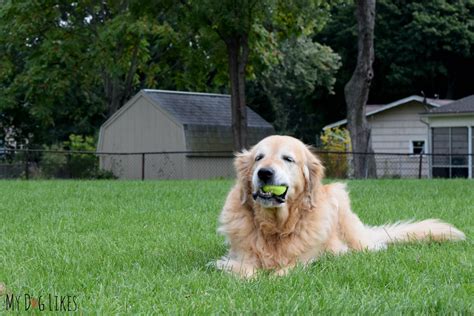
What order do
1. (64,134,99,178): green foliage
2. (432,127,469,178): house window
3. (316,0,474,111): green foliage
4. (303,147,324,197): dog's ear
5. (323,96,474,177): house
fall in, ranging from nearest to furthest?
(303,147,324,197): dog's ear → (64,134,99,178): green foliage → (432,127,469,178): house window → (323,96,474,177): house → (316,0,474,111): green foliage

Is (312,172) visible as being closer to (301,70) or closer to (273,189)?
(273,189)

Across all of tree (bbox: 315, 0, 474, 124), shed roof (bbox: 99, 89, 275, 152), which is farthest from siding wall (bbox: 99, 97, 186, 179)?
tree (bbox: 315, 0, 474, 124)

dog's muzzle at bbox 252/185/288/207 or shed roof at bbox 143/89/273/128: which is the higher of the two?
shed roof at bbox 143/89/273/128

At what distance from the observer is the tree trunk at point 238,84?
80.1 ft

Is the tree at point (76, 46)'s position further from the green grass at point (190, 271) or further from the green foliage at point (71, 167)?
the green grass at point (190, 271)

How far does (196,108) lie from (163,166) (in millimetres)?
3325

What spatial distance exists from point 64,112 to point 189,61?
9.86 m

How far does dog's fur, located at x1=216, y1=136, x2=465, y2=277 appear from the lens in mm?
5219

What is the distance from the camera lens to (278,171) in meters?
5.13

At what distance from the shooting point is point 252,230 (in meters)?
5.35

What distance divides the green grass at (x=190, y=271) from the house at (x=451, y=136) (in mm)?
17831

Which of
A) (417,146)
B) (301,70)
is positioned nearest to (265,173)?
(417,146)

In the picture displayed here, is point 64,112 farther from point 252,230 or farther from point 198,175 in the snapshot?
point 252,230

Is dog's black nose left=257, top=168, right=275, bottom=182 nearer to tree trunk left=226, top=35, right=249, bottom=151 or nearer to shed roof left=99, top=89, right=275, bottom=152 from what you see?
tree trunk left=226, top=35, right=249, bottom=151
